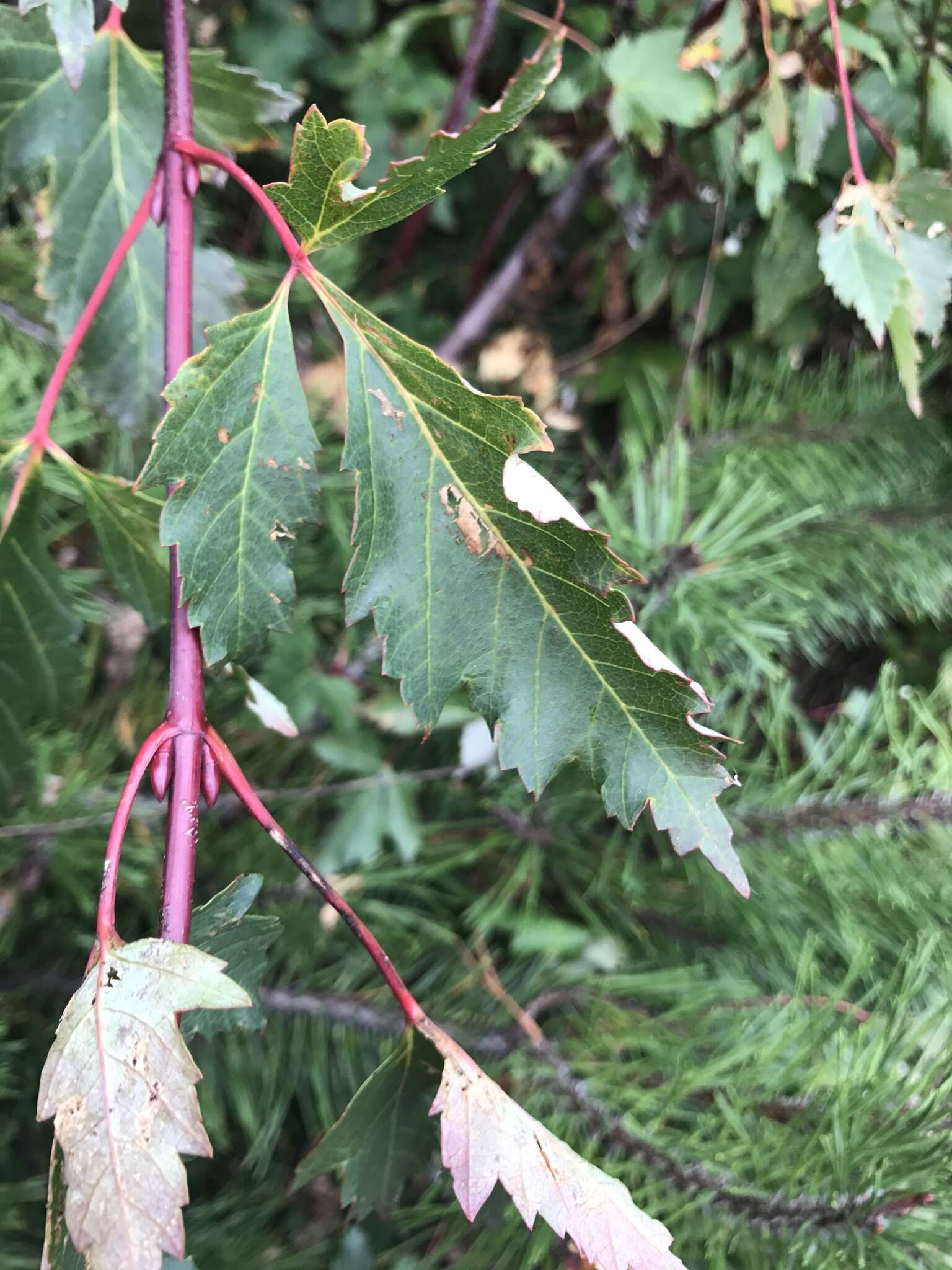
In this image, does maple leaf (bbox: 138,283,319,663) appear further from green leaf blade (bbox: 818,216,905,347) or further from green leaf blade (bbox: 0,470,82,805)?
green leaf blade (bbox: 818,216,905,347)

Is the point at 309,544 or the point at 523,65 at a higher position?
the point at 523,65

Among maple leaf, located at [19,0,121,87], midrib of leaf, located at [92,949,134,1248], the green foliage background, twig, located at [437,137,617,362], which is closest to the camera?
midrib of leaf, located at [92,949,134,1248]

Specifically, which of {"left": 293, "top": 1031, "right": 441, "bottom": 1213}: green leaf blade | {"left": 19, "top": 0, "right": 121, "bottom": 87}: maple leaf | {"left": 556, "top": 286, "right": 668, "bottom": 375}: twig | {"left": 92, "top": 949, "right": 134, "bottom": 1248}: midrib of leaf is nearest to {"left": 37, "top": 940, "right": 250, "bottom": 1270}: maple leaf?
{"left": 92, "top": 949, "right": 134, "bottom": 1248}: midrib of leaf

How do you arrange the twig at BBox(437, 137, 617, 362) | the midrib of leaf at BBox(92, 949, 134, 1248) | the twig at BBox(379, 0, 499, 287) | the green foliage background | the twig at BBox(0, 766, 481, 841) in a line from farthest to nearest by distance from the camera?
the twig at BBox(437, 137, 617, 362) < the twig at BBox(379, 0, 499, 287) < the twig at BBox(0, 766, 481, 841) < the green foliage background < the midrib of leaf at BBox(92, 949, 134, 1248)

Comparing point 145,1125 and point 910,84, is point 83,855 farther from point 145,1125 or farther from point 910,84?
point 910,84

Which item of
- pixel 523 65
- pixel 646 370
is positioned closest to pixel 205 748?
pixel 523 65

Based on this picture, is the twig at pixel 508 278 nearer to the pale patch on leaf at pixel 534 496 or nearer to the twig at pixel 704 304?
the twig at pixel 704 304

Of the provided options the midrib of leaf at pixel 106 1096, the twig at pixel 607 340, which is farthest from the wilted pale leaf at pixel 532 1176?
the twig at pixel 607 340
